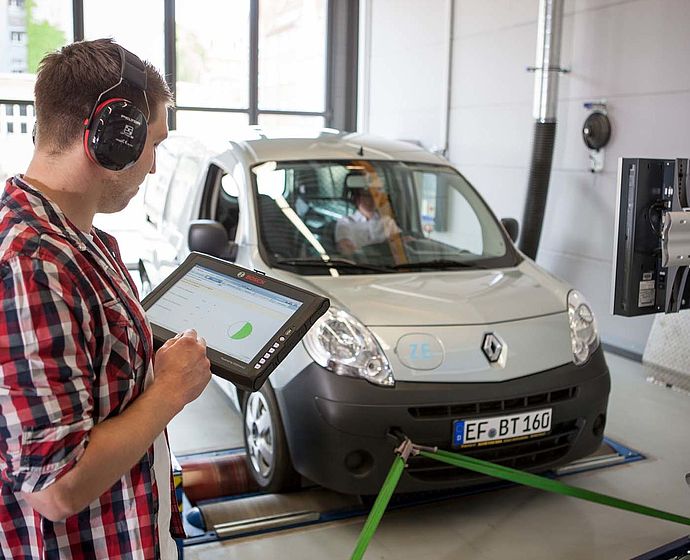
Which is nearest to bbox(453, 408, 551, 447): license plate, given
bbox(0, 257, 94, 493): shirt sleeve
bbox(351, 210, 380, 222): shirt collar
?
bbox(351, 210, 380, 222): shirt collar

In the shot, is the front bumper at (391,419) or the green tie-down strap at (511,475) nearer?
the green tie-down strap at (511,475)

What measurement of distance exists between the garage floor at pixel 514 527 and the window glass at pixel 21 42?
6.68 metres

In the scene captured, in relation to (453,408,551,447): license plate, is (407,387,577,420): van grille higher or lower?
higher

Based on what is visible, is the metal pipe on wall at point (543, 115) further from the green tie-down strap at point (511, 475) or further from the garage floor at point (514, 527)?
the green tie-down strap at point (511, 475)

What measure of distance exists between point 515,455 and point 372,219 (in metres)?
1.44

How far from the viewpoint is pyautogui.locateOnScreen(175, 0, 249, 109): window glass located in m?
10.3

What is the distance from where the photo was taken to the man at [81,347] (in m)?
1.19

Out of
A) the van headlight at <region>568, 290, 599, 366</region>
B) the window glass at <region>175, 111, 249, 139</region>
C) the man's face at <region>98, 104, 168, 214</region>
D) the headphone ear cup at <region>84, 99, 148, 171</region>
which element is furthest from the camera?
the window glass at <region>175, 111, 249, 139</region>

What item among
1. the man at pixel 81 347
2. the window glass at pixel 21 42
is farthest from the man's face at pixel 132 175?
the window glass at pixel 21 42

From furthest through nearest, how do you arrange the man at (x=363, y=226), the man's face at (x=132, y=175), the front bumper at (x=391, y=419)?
1. the man at (x=363, y=226)
2. the front bumper at (x=391, y=419)
3. the man's face at (x=132, y=175)

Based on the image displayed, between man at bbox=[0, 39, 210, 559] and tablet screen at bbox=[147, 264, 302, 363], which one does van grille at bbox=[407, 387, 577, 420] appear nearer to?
tablet screen at bbox=[147, 264, 302, 363]

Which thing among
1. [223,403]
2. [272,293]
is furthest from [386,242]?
[272,293]

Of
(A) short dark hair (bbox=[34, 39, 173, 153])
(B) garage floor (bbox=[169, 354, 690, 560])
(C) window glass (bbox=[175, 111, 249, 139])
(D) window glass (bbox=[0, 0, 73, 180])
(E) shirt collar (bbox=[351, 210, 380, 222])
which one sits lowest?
(B) garage floor (bbox=[169, 354, 690, 560])

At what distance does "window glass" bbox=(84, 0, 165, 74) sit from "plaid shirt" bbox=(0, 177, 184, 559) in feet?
29.5
